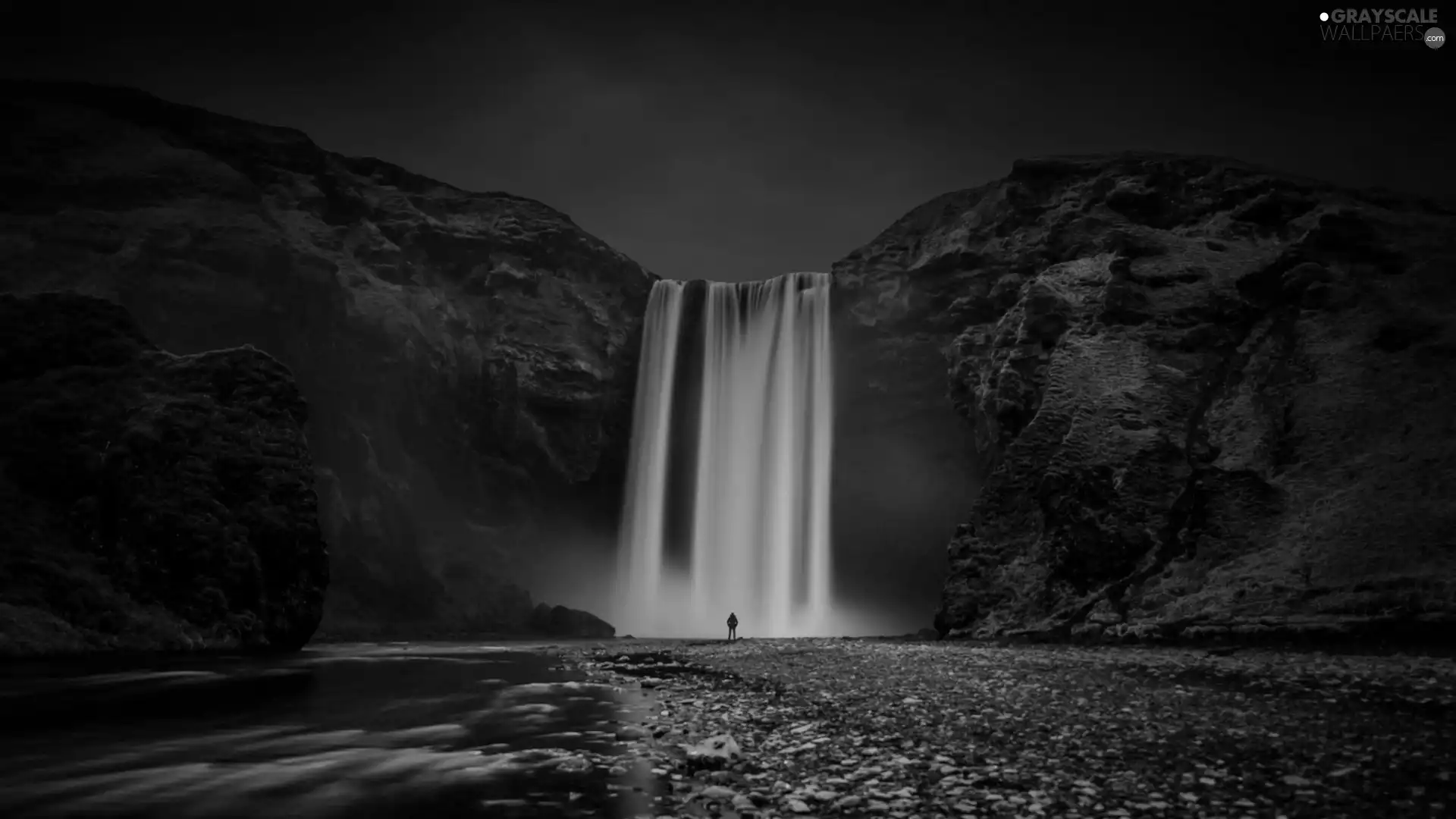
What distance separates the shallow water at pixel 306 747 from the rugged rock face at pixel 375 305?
31306mm

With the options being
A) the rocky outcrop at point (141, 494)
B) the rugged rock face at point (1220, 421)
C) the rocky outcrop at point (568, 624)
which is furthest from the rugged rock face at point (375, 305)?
the rugged rock face at point (1220, 421)

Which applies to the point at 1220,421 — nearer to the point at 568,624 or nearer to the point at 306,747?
the point at 306,747

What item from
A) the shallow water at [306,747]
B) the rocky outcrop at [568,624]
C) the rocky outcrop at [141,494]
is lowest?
the rocky outcrop at [568,624]

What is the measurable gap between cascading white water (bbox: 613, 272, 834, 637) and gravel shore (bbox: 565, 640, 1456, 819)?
39537 mm

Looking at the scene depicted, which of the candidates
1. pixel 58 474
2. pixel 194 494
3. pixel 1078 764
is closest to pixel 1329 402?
pixel 1078 764

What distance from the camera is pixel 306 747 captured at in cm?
1062

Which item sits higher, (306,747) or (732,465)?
(732,465)

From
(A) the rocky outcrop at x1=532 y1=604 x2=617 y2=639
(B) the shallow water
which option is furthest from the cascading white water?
(B) the shallow water

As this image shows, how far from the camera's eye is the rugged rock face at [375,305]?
50.4m

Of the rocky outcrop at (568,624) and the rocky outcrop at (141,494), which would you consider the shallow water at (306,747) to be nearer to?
the rocky outcrop at (141,494)

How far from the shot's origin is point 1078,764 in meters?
8.20

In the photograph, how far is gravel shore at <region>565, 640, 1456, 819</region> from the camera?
693 cm

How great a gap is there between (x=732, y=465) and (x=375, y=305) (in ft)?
92.8

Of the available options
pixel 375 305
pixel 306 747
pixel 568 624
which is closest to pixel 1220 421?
pixel 306 747
